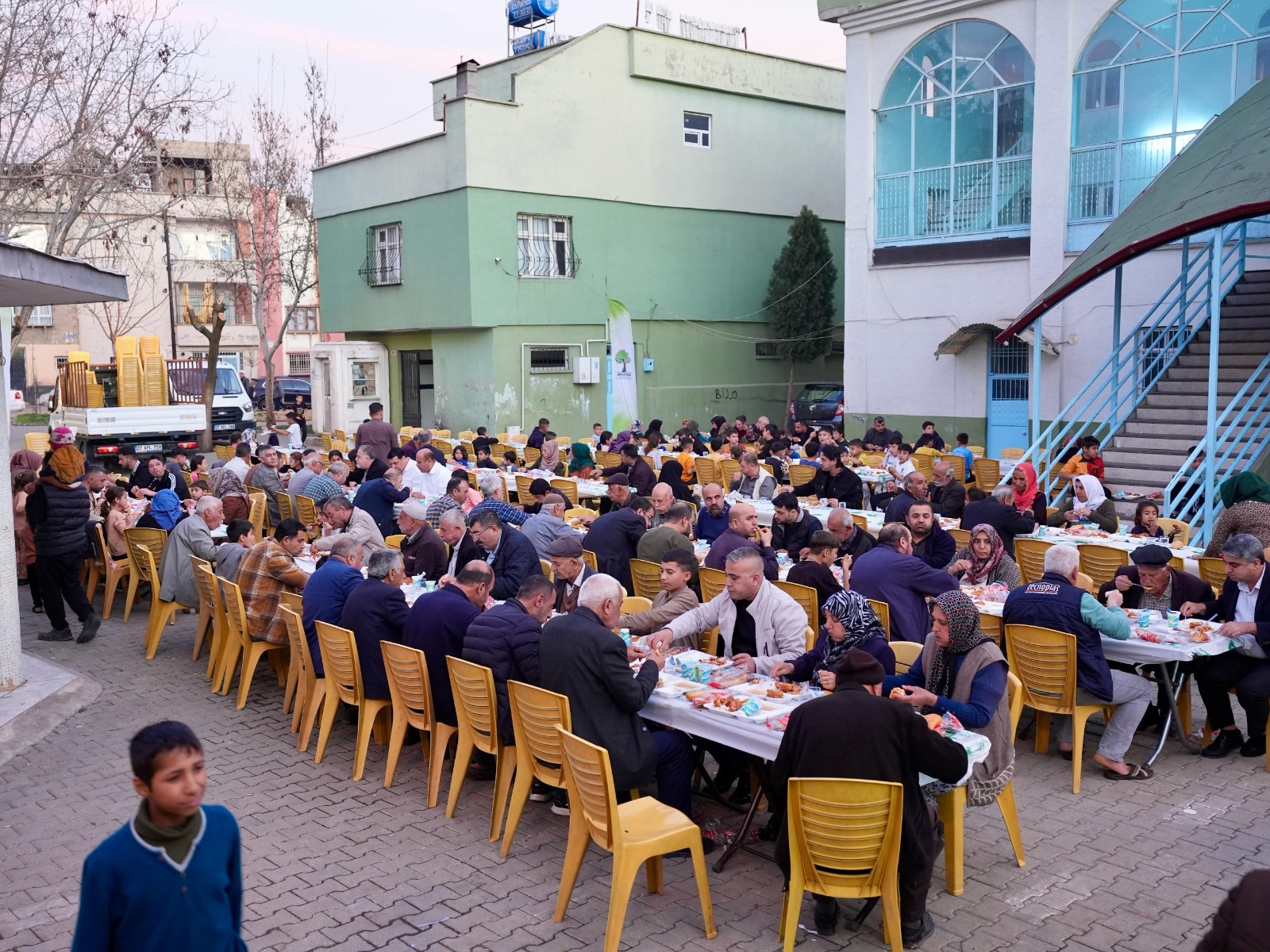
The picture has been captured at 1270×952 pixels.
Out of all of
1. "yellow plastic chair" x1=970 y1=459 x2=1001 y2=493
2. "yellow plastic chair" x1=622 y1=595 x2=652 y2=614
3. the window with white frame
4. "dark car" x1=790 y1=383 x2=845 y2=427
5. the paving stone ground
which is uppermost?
the window with white frame

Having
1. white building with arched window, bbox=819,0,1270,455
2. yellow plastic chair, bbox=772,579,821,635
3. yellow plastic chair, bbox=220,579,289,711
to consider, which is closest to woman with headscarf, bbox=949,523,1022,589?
yellow plastic chair, bbox=772,579,821,635

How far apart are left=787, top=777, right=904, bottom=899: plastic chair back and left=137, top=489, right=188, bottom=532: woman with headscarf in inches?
336

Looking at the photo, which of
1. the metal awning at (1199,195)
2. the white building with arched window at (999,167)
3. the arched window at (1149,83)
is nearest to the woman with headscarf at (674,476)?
the metal awning at (1199,195)

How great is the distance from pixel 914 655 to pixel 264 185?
3118cm

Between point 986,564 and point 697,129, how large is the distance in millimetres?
22691

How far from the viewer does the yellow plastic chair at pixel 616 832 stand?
4.82m

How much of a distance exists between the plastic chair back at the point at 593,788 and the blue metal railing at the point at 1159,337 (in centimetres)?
1144

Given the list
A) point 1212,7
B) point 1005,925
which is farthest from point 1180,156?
point 1005,925

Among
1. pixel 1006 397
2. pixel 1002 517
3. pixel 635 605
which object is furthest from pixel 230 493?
pixel 1006 397

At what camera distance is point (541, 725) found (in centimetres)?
568

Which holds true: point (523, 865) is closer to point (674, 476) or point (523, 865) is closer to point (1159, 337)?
point (674, 476)

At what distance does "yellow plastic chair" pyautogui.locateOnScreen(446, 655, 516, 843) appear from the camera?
616 centimetres

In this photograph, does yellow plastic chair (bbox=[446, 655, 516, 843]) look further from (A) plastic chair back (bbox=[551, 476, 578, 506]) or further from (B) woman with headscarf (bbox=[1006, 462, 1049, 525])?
(A) plastic chair back (bbox=[551, 476, 578, 506])

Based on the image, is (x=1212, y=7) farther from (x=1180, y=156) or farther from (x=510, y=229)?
(x=510, y=229)
